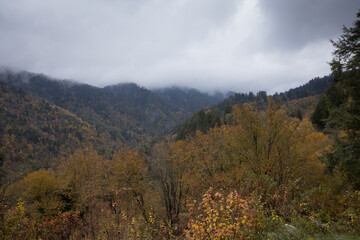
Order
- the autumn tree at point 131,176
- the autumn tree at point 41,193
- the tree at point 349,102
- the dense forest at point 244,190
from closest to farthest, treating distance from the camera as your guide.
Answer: the dense forest at point 244,190 < the tree at point 349,102 < the autumn tree at point 131,176 < the autumn tree at point 41,193

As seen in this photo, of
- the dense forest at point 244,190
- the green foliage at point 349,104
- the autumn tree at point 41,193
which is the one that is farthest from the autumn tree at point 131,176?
the green foliage at point 349,104

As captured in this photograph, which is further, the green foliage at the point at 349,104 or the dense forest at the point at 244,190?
the green foliage at the point at 349,104

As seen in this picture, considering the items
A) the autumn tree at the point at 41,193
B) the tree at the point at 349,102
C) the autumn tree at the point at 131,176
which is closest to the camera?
the tree at the point at 349,102

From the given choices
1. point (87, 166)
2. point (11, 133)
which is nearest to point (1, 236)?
point (87, 166)

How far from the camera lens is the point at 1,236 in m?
7.01

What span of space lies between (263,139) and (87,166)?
26.5 metres

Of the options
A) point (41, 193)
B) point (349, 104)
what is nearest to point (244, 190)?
point (349, 104)

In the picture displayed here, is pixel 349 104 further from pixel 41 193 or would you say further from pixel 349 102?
pixel 41 193

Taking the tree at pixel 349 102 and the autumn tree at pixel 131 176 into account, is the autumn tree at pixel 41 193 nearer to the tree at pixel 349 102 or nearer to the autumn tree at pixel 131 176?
the autumn tree at pixel 131 176

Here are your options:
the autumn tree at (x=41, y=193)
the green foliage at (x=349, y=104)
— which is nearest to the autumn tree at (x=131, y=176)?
the autumn tree at (x=41, y=193)

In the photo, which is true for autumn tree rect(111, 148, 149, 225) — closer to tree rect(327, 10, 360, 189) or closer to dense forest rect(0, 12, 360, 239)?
dense forest rect(0, 12, 360, 239)

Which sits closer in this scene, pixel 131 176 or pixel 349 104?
pixel 349 104

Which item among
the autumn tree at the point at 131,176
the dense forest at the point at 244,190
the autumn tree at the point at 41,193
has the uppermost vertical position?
the dense forest at the point at 244,190

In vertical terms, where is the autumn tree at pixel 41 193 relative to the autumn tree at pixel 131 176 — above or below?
below
